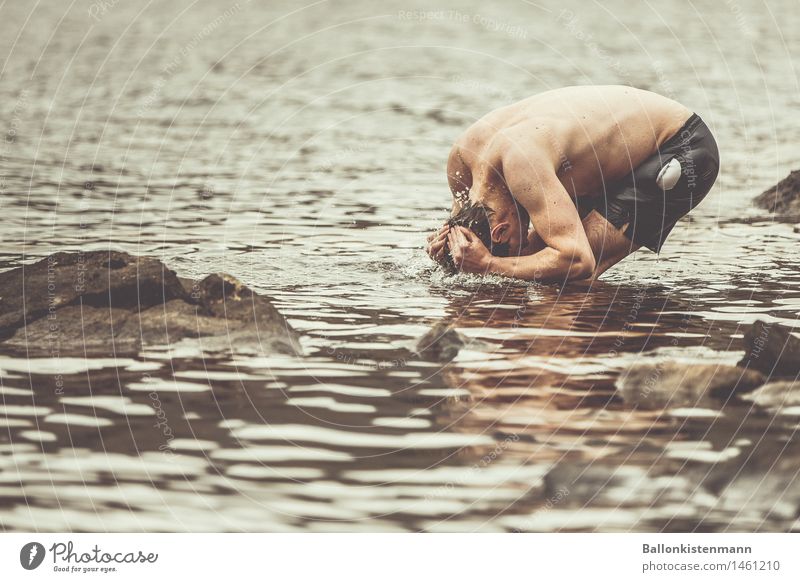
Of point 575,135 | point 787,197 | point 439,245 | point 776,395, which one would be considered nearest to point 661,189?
point 575,135

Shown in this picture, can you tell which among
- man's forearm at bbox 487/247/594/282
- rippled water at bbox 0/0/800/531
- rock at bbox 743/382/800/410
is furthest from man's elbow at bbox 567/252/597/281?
rock at bbox 743/382/800/410

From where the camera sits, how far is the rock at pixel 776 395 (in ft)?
20.4

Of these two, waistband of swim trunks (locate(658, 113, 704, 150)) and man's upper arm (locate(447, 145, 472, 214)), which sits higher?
waistband of swim trunks (locate(658, 113, 704, 150))

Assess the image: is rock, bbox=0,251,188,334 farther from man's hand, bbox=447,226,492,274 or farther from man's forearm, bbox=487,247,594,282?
man's forearm, bbox=487,247,594,282

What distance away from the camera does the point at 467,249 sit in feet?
27.1

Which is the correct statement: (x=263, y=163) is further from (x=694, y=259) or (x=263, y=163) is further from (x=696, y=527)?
(x=696, y=527)

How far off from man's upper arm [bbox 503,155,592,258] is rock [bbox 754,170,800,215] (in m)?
4.09

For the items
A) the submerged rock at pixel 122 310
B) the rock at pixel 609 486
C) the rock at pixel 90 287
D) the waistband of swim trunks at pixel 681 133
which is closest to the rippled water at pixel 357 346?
the rock at pixel 609 486

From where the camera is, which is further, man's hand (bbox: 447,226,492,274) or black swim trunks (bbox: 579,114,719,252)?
black swim trunks (bbox: 579,114,719,252)

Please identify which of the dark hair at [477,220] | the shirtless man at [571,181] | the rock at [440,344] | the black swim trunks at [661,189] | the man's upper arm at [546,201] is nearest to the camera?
the rock at [440,344]

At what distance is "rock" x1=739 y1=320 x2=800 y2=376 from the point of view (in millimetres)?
6562

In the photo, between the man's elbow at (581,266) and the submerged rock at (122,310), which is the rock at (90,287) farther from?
the man's elbow at (581,266)

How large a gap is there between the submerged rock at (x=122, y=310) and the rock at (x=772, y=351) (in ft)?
8.30
